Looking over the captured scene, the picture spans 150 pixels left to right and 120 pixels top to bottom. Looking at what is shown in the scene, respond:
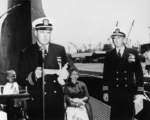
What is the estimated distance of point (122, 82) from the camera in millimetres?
2303

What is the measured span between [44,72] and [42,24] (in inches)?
15.6

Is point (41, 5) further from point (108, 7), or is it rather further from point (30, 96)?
point (30, 96)

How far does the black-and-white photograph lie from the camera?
221cm

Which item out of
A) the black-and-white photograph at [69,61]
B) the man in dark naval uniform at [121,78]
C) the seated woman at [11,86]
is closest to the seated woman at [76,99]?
the black-and-white photograph at [69,61]

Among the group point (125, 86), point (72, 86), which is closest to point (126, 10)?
point (125, 86)

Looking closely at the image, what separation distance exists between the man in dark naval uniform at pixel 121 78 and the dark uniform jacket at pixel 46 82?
0.41 metres

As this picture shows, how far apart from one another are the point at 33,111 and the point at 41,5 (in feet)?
3.01

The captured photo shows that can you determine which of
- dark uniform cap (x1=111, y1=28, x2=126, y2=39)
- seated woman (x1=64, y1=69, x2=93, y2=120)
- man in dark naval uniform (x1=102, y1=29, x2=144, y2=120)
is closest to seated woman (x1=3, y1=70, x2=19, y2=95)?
seated woman (x1=64, y1=69, x2=93, y2=120)

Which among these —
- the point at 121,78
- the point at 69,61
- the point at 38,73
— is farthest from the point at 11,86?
the point at 121,78

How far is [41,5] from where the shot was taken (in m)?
2.36

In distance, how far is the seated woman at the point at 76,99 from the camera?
7.57 ft

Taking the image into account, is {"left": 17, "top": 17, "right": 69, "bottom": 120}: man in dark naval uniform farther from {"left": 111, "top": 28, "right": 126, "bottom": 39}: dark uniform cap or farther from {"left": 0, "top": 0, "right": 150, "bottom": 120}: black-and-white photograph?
{"left": 111, "top": 28, "right": 126, "bottom": 39}: dark uniform cap

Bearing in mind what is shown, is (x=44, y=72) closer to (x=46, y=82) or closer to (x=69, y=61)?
(x=46, y=82)

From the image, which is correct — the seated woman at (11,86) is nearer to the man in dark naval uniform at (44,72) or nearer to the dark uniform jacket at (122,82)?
the man in dark naval uniform at (44,72)
